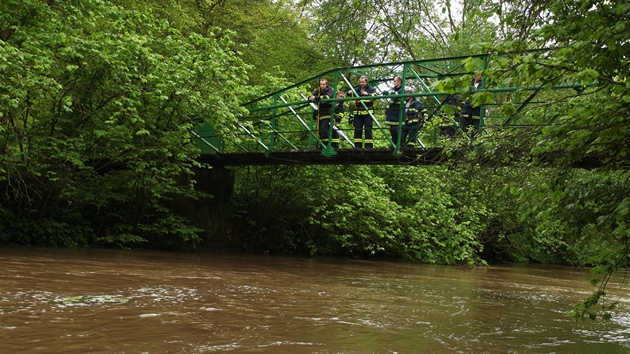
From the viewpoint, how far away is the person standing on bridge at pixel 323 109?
14.2 m

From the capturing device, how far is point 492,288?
11.7 metres

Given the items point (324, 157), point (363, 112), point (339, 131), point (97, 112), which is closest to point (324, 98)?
point (339, 131)

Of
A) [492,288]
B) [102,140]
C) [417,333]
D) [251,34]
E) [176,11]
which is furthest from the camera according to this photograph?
[251,34]

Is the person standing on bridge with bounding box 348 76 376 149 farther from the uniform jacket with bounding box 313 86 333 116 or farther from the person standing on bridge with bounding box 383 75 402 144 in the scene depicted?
the uniform jacket with bounding box 313 86 333 116

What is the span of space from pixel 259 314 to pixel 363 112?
8.03 metres

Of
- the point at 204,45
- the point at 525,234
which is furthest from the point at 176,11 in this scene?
the point at 525,234

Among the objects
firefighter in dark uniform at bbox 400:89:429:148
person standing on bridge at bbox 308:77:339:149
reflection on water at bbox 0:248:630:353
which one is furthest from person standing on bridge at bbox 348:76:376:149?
reflection on water at bbox 0:248:630:353

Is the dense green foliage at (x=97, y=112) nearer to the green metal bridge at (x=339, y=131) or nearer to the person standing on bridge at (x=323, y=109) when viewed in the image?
the green metal bridge at (x=339, y=131)

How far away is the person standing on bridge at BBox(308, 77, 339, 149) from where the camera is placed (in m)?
14.2

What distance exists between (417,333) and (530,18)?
272 centimetres

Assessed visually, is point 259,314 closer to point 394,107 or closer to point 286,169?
point 394,107

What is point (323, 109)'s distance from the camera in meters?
14.4

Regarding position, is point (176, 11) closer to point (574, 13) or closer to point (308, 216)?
point (308, 216)

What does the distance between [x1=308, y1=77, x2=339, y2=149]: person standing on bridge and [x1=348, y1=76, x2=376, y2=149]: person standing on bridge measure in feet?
1.89
